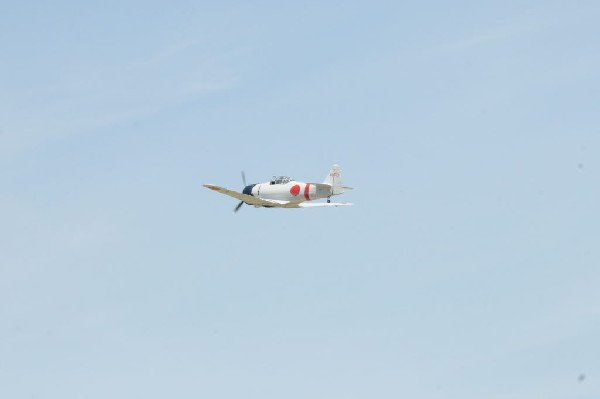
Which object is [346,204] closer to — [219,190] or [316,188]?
[316,188]

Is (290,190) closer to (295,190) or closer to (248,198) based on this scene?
(295,190)

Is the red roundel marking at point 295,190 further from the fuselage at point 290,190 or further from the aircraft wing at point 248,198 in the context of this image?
the aircraft wing at point 248,198

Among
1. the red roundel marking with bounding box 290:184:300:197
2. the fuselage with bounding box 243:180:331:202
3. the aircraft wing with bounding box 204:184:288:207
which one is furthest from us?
the aircraft wing with bounding box 204:184:288:207

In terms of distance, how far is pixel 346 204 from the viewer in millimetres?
154500

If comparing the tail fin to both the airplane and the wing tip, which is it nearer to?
the airplane

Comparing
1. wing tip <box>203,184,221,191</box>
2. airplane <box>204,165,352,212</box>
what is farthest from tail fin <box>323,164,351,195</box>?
wing tip <box>203,184,221,191</box>

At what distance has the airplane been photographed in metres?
159

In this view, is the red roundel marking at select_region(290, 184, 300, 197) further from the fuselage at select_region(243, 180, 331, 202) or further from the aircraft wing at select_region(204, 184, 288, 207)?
the aircraft wing at select_region(204, 184, 288, 207)

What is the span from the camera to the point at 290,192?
6334 inches

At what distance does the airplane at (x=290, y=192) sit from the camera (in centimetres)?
15938

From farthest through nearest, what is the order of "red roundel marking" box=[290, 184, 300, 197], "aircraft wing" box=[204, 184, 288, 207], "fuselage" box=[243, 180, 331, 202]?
1. "aircraft wing" box=[204, 184, 288, 207]
2. "red roundel marking" box=[290, 184, 300, 197]
3. "fuselage" box=[243, 180, 331, 202]

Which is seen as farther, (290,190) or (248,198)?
(248,198)

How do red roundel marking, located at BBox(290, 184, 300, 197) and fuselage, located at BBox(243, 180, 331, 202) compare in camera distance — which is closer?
fuselage, located at BBox(243, 180, 331, 202)

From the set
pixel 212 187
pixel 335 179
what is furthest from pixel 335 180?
pixel 212 187
